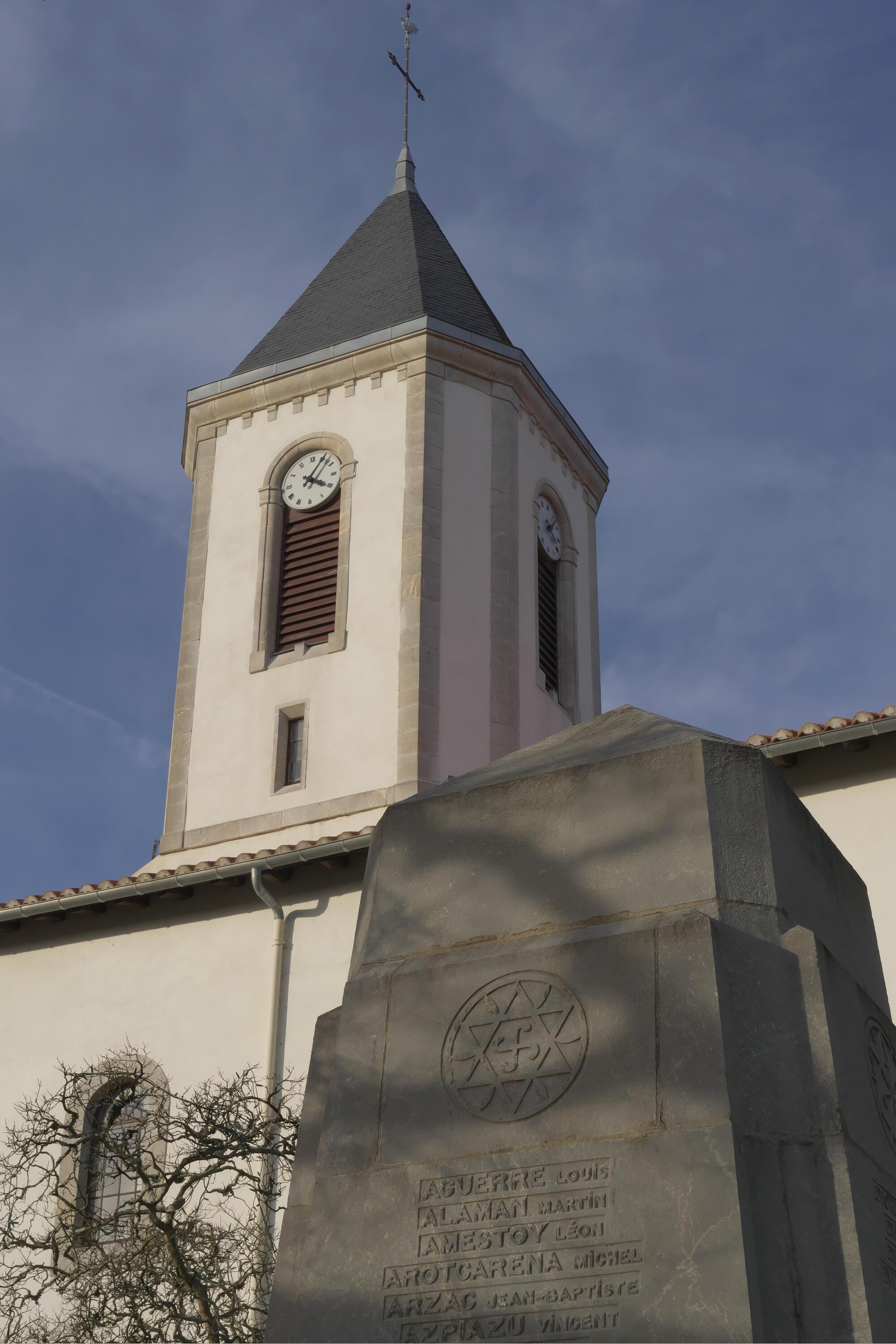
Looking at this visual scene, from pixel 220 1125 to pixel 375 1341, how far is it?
16.7 ft

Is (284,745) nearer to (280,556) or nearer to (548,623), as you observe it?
(280,556)

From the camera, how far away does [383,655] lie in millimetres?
20453

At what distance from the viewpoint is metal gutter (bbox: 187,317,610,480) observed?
22609mm

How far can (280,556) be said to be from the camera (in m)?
22.1

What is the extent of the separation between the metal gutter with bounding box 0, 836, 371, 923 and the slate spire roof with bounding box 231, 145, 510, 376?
9.96m

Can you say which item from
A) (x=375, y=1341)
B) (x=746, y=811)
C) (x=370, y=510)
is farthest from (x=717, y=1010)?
(x=370, y=510)

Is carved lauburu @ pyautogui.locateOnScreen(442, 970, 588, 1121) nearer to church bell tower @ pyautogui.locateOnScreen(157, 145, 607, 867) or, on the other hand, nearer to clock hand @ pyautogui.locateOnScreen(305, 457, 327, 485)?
church bell tower @ pyautogui.locateOnScreen(157, 145, 607, 867)

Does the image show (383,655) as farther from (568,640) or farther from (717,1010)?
(717,1010)

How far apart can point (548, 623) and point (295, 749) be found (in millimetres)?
4234

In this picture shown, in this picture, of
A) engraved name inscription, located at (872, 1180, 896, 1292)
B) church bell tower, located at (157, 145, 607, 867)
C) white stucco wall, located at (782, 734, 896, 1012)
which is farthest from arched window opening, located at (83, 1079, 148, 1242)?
engraved name inscription, located at (872, 1180, 896, 1292)

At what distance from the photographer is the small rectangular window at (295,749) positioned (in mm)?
20438

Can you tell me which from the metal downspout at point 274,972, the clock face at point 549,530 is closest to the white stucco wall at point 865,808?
the metal downspout at point 274,972

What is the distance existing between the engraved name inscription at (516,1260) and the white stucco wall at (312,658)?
1507 centimetres

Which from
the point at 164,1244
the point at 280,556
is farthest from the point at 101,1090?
the point at 280,556
